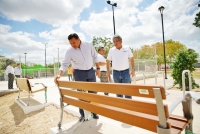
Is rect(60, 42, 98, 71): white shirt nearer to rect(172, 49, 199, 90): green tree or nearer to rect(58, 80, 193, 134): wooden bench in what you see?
rect(58, 80, 193, 134): wooden bench

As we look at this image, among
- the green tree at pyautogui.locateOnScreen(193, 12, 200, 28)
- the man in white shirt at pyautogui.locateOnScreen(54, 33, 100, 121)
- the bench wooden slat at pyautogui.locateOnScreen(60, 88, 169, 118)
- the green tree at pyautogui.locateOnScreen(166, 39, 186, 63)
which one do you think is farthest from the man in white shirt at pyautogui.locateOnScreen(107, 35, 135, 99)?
the green tree at pyautogui.locateOnScreen(166, 39, 186, 63)

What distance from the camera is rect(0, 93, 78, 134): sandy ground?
149 inches

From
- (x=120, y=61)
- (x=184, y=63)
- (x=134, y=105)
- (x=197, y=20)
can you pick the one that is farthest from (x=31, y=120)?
(x=197, y=20)

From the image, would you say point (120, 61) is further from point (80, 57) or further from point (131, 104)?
point (131, 104)

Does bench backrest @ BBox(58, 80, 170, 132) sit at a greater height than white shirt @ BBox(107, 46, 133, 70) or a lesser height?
lesser

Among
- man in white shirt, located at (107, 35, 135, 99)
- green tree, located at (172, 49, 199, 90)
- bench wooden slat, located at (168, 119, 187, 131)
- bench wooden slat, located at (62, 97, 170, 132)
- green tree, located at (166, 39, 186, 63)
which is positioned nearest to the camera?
bench wooden slat, located at (62, 97, 170, 132)

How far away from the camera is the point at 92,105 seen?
1904 mm

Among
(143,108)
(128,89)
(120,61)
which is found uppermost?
(120,61)

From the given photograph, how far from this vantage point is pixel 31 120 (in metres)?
4.37

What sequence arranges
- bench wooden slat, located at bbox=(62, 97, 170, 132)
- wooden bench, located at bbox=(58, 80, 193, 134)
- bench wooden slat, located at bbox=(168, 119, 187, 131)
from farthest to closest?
1. bench wooden slat, located at bbox=(168, 119, 187, 131)
2. bench wooden slat, located at bbox=(62, 97, 170, 132)
3. wooden bench, located at bbox=(58, 80, 193, 134)

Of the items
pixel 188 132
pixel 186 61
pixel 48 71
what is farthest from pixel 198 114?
pixel 48 71

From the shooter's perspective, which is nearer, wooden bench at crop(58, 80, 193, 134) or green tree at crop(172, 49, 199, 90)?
wooden bench at crop(58, 80, 193, 134)

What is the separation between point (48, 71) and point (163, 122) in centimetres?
2938

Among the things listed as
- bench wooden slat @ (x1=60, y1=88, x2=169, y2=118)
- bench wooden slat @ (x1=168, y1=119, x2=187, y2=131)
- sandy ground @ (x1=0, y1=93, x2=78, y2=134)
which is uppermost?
bench wooden slat @ (x1=60, y1=88, x2=169, y2=118)
